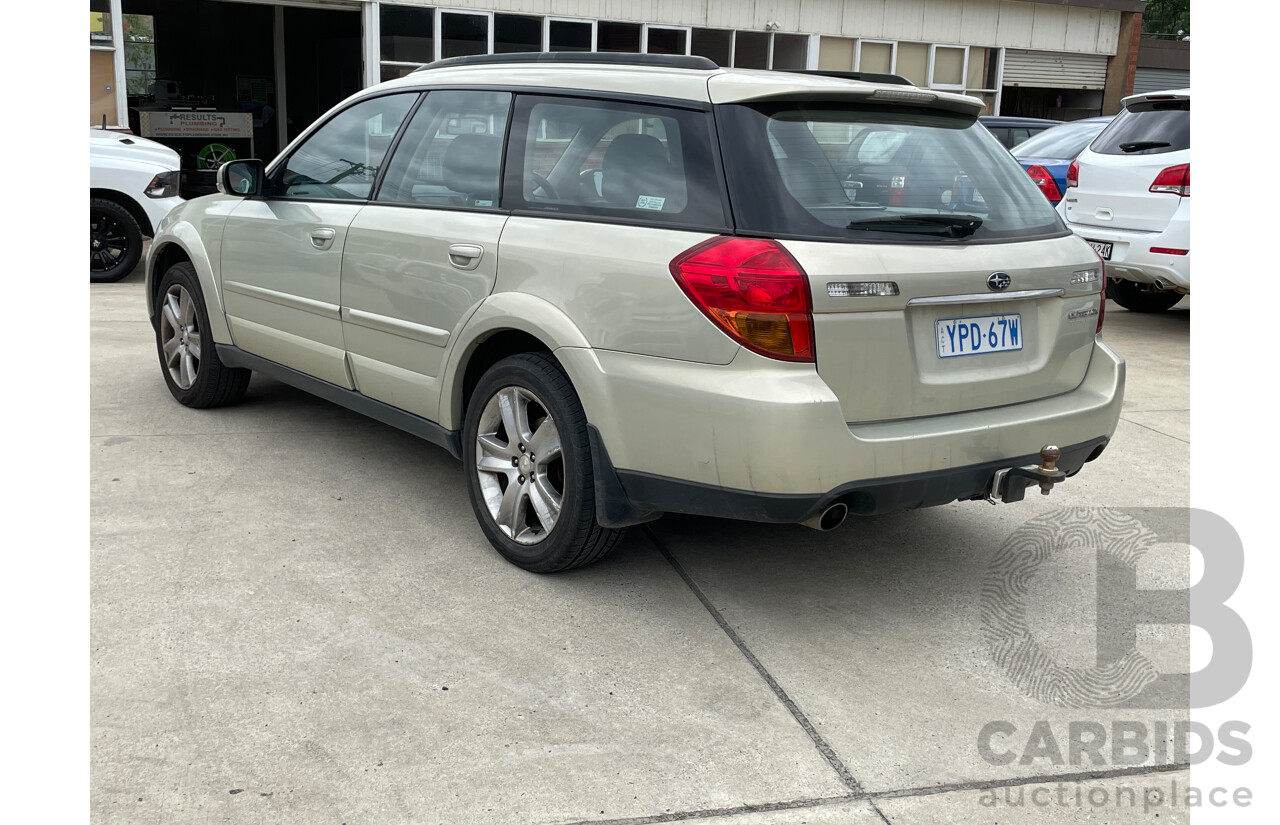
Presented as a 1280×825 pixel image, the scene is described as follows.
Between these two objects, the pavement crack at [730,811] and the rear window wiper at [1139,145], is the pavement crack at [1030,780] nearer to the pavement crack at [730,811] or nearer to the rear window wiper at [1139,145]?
the pavement crack at [730,811]

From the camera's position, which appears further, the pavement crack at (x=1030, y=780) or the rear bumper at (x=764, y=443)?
the rear bumper at (x=764, y=443)

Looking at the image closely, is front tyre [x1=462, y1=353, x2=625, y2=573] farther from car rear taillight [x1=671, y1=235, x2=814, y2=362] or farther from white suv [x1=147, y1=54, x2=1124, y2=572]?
car rear taillight [x1=671, y1=235, x2=814, y2=362]

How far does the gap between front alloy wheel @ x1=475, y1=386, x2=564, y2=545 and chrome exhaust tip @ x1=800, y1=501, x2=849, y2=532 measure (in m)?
0.91

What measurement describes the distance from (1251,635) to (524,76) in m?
3.15

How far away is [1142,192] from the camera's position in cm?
834

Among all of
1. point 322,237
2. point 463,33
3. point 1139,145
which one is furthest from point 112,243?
point 1139,145

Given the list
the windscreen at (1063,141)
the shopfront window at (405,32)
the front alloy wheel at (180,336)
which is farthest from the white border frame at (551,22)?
the front alloy wheel at (180,336)

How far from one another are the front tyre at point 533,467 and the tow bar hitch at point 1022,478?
1.25m

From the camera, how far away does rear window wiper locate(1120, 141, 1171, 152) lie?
8.39m

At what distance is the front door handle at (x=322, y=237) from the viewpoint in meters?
4.70

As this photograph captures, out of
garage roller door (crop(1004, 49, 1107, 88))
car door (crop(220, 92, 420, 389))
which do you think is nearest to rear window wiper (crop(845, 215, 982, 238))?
car door (crop(220, 92, 420, 389))

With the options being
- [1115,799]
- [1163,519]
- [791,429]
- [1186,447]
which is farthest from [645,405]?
[1186,447]

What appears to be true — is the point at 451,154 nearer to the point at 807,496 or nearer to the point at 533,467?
the point at 533,467

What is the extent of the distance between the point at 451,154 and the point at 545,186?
0.61 meters
